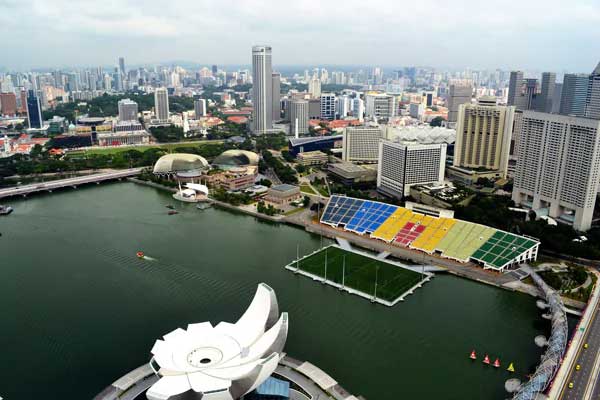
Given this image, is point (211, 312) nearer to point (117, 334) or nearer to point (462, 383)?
point (117, 334)

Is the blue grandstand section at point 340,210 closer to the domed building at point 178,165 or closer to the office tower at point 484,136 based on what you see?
the domed building at point 178,165

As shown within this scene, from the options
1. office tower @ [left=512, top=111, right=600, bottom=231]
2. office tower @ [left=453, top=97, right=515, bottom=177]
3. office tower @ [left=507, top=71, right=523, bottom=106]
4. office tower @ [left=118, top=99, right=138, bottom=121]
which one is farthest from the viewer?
office tower @ [left=118, top=99, right=138, bottom=121]

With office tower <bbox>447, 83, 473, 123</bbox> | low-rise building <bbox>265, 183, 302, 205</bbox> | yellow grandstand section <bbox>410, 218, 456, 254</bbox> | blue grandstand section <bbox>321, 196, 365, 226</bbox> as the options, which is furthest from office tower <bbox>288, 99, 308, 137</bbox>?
yellow grandstand section <bbox>410, 218, 456, 254</bbox>

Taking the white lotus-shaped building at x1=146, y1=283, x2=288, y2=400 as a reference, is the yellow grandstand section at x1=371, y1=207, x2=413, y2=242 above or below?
below

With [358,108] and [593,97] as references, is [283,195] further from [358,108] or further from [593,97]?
[358,108]

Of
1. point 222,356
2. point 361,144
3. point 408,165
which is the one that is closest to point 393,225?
point 408,165

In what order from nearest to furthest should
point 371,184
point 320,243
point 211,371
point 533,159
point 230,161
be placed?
point 211,371 < point 320,243 < point 533,159 < point 371,184 < point 230,161

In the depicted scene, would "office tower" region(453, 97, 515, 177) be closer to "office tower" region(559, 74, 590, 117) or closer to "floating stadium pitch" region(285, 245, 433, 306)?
"office tower" region(559, 74, 590, 117)

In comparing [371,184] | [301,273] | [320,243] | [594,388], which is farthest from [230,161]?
[594,388]
